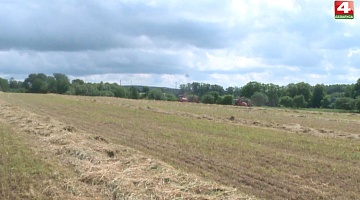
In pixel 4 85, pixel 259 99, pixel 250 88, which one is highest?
pixel 4 85

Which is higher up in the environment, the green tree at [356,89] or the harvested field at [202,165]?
the green tree at [356,89]

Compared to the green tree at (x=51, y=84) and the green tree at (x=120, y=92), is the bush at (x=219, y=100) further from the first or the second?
the green tree at (x=51, y=84)

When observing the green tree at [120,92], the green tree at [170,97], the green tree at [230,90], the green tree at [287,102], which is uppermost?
the green tree at [230,90]

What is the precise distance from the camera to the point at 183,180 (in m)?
8.72

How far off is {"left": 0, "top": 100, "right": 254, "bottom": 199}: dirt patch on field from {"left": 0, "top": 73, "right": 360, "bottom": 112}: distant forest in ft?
294

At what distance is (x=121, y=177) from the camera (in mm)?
8852

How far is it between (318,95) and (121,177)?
117 metres

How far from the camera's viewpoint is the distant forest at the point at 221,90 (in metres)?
112

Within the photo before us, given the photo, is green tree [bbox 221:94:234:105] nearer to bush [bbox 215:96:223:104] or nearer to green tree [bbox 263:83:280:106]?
bush [bbox 215:96:223:104]

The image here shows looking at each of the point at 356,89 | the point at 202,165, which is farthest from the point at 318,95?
the point at 202,165

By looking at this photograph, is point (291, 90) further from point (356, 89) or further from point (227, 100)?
point (227, 100)

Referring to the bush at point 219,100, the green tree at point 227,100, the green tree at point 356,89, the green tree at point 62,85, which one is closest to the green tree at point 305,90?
the green tree at point 356,89

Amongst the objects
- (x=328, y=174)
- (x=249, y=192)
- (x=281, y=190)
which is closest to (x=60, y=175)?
(x=249, y=192)

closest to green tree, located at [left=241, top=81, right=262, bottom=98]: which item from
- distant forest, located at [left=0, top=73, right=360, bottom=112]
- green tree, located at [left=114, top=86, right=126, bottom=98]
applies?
distant forest, located at [left=0, top=73, right=360, bottom=112]
